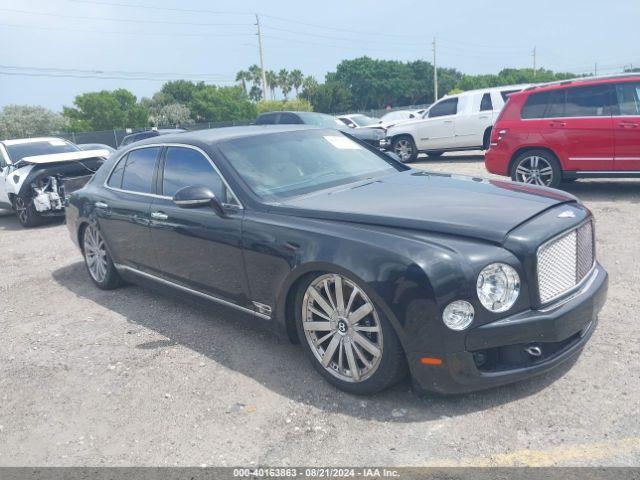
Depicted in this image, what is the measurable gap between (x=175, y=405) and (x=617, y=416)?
255cm

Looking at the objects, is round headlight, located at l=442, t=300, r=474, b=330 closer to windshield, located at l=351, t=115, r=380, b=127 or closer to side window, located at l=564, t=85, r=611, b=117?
side window, located at l=564, t=85, r=611, b=117

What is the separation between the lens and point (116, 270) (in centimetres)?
572

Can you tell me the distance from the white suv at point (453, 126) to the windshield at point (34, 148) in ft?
27.7

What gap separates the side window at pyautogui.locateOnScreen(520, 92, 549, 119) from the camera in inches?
346

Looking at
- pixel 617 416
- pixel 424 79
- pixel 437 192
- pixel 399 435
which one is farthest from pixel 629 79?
pixel 424 79

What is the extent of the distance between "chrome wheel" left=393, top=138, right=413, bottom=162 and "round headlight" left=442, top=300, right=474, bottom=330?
13.1 m

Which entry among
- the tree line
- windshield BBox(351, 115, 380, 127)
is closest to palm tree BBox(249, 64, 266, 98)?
the tree line

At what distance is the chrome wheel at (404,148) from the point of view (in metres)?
15.6

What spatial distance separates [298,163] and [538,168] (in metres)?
5.77

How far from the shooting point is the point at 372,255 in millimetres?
3094

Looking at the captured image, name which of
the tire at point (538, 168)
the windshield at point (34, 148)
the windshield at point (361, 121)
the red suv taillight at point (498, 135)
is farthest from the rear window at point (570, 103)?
the windshield at point (361, 121)

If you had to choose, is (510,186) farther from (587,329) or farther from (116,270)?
(116,270)

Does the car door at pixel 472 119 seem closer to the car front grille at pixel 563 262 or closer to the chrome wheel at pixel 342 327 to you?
the car front grille at pixel 563 262

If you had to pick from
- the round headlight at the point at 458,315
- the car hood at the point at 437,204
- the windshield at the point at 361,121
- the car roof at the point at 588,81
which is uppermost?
the car roof at the point at 588,81
